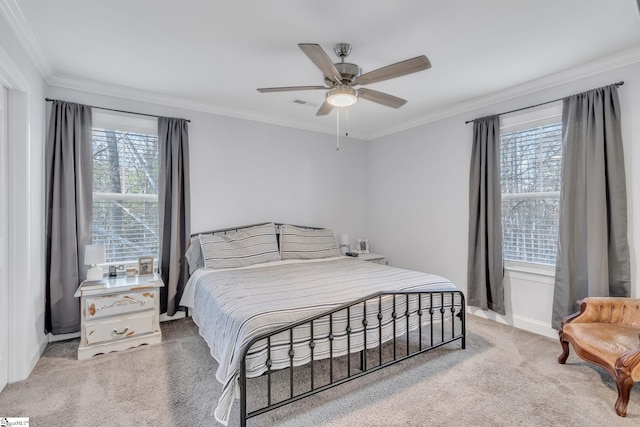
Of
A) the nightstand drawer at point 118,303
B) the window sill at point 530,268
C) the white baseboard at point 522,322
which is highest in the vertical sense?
the window sill at point 530,268

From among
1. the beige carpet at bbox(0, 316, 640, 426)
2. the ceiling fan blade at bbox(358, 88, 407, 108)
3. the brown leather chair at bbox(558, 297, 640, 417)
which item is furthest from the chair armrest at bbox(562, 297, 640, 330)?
the ceiling fan blade at bbox(358, 88, 407, 108)

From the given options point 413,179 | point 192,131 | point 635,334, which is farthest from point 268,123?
point 635,334

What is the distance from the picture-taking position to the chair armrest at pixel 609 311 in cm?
247

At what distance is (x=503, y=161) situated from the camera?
3604mm

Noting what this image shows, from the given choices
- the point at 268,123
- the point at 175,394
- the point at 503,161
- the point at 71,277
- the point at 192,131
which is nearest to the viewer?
the point at 175,394

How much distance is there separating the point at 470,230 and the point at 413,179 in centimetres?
119

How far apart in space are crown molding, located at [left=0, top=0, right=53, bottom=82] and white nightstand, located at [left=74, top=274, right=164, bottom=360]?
198 cm

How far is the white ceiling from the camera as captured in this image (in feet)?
6.80

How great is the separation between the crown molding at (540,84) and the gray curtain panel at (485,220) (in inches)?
9.5

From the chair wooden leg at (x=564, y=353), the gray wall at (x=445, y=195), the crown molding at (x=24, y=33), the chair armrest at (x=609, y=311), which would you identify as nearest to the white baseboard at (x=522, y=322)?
the gray wall at (x=445, y=195)

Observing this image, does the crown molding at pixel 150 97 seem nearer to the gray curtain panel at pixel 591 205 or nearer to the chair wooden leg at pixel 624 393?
the gray curtain panel at pixel 591 205

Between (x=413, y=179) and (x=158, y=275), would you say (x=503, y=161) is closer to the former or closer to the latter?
(x=413, y=179)

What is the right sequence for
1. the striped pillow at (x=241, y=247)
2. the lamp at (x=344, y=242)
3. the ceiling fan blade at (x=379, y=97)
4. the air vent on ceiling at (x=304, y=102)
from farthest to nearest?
1. the lamp at (x=344, y=242)
2. the air vent on ceiling at (x=304, y=102)
3. the striped pillow at (x=241, y=247)
4. the ceiling fan blade at (x=379, y=97)

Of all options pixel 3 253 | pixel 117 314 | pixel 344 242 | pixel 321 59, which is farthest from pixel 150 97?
pixel 344 242
